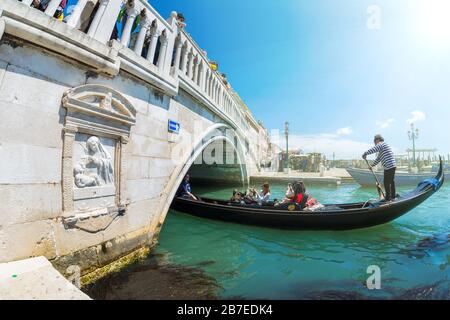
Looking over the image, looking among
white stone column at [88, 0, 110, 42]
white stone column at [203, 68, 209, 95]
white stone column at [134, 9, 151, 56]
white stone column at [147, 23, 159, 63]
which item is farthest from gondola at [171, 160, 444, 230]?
white stone column at [88, 0, 110, 42]

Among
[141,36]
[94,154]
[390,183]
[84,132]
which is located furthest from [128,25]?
[390,183]

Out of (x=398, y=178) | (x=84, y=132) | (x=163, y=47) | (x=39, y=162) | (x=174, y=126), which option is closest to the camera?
(x=39, y=162)

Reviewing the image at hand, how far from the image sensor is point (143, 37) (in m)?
3.57

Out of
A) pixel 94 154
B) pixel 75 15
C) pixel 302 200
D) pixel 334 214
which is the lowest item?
Result: pixel 334 214

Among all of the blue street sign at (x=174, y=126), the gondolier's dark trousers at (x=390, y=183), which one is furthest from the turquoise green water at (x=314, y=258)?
the blue street sign at (x=174, y=126)

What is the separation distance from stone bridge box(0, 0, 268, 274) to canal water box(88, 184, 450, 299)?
2.09 feet

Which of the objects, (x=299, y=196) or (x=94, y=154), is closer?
(x=94, y=154)

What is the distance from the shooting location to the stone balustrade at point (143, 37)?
2.85 metres

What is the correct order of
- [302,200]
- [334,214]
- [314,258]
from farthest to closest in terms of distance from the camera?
[302,200]
[334,214]
[314,258]

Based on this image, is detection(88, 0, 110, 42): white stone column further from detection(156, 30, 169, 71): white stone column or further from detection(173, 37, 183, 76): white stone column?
detection(173, 37, 183, 76): white stone column

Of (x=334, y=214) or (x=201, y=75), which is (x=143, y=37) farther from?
(x=334, y=214)

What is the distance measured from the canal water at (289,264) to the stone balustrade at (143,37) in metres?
2.95

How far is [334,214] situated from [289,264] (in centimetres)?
182

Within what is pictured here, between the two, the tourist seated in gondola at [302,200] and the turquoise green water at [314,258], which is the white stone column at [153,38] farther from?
the tourist seated in gondola at [302,200]
